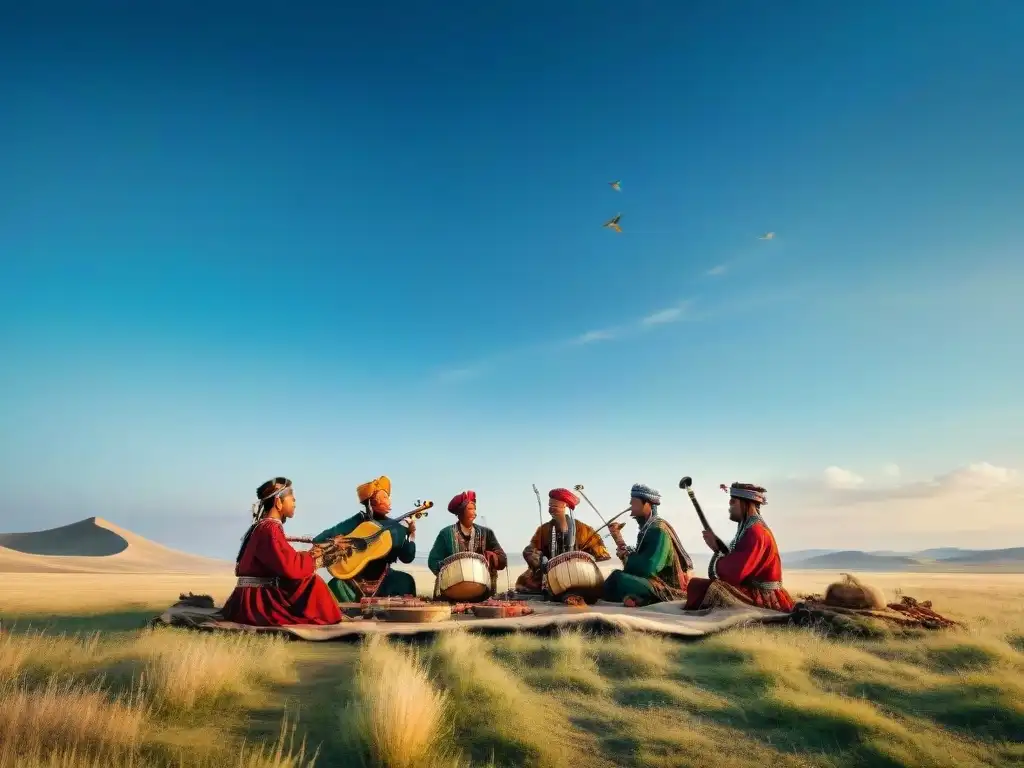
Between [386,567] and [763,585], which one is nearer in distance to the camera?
[763,585]

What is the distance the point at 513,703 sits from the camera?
5.04 metres

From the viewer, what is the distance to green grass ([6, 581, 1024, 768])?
162 inches

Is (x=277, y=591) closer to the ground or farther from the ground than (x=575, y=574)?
closer to the ground

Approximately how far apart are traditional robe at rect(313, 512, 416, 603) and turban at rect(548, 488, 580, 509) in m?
2.65

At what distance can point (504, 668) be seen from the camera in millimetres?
6379

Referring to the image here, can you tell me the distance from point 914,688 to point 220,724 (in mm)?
5751

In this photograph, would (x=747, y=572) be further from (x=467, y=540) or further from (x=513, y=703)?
(x=513, y=703)

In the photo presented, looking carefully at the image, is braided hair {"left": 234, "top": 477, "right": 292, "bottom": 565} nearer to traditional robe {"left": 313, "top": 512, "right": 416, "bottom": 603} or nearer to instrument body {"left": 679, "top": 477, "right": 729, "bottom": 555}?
traditional robe {"left": 313, "top": 512, "right": 416, "bottom": 603}

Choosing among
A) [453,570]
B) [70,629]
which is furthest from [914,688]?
[70,629]

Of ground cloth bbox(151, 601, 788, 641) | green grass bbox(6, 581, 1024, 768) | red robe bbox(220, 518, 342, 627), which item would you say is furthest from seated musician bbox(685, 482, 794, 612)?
red robe bbox(220, 518, 342, 627)

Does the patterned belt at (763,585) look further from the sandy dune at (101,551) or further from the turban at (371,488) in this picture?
the sandy dune at (101,551)

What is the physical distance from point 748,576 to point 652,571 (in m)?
1.79

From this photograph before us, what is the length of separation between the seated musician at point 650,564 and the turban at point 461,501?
2.73 m

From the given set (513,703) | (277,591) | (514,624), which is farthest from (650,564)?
(513,703)
